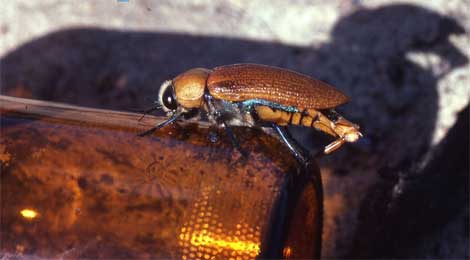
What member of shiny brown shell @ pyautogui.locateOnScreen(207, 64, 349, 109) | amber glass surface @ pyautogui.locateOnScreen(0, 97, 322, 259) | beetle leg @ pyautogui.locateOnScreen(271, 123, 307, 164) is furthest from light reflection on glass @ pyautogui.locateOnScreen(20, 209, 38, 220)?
beetle leg @ pyautogui.locateOnScreen(271, 123, 307, 164)

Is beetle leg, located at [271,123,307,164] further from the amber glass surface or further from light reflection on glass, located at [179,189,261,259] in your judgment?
light reflection on glass, located at [179,189,261,259]

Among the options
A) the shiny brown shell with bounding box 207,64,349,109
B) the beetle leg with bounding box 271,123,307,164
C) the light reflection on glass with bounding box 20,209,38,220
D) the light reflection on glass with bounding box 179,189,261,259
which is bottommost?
the light reflection on glass with bounding box 179,189,261,259

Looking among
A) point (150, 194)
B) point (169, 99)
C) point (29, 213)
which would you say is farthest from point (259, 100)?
point (29, 213)

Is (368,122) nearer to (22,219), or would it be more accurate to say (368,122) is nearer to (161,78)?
(161,78)

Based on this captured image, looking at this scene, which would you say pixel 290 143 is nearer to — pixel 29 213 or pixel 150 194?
pixel 150 194

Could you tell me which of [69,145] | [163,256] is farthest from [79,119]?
[163,256]

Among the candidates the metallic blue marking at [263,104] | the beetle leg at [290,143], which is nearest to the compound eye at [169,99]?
the metallic blue marking at [263,104]

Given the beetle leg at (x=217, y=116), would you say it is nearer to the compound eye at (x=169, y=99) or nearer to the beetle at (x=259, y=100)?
the beetle at (x=259, y=100)
